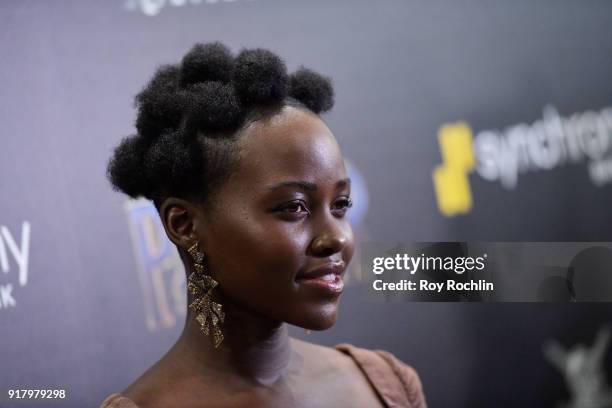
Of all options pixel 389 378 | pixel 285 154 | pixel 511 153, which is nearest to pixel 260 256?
pixel 285 154

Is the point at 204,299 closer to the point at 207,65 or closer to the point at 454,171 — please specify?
the point at 207,65

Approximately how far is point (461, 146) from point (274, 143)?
31.9 inches

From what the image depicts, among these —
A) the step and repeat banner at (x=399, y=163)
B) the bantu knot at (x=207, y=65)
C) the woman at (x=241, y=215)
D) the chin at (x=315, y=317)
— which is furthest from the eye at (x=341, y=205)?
the step and repeat banner at (x=399, y=163)

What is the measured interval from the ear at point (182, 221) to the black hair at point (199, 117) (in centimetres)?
2

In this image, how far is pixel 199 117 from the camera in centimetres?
117

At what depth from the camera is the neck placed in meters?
1.21

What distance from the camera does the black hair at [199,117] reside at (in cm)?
117

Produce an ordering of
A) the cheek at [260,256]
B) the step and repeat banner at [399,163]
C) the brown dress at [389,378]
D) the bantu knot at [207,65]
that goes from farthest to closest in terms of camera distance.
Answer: the step and repeat banner at [399,163] → the brown dress at [389,378] → the bantu knot at [207,65] → the cheek at [260,256]

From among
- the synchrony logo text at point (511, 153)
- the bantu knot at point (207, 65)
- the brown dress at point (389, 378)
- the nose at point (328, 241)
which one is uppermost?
the synchrony logo text at point (511, 153)

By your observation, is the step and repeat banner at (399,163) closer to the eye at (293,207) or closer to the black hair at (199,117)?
the black hair at (199,117)

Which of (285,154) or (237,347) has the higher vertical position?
(285,154)

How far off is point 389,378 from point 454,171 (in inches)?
25.0

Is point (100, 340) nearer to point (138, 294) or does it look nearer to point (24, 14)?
point (138, 294)

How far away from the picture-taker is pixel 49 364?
177 cm
